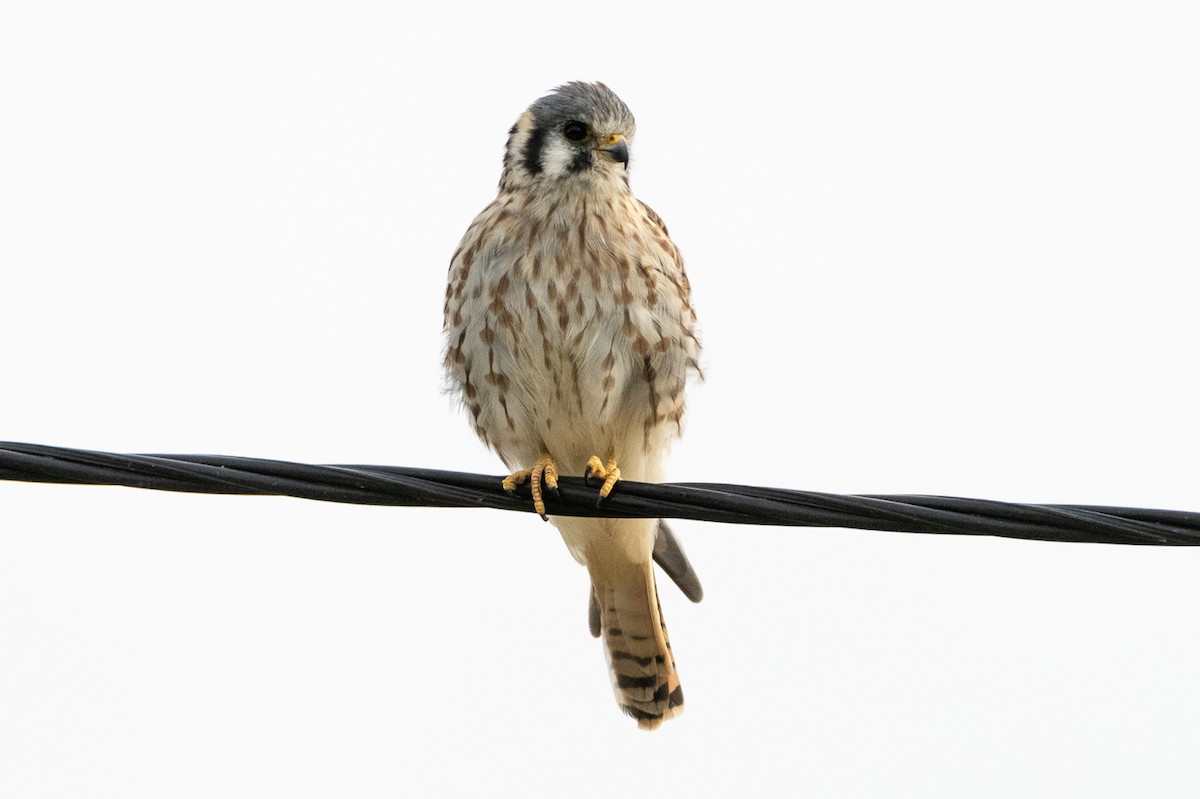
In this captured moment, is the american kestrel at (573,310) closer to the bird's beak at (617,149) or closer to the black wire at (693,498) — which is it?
the bird's beak at (617,149)

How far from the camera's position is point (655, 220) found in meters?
4.96

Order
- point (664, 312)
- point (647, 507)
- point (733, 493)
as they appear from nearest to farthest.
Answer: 1. point (733, 493)
2. point (647, 507)
3. point (664, 312)

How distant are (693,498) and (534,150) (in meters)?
2.05

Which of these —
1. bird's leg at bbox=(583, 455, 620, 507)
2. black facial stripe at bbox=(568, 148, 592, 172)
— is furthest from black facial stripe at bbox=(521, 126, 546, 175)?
bird's leg at bbox=(583, 455, 620, 507)

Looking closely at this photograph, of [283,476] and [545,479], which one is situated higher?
[545,479]

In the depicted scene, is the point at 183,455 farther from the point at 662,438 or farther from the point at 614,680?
the point at 614,680

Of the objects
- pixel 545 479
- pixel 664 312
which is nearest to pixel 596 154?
pixel 664 312

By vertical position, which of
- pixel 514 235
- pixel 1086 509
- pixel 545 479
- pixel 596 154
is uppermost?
pixel 596 154

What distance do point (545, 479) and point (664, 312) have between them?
732 millimetres

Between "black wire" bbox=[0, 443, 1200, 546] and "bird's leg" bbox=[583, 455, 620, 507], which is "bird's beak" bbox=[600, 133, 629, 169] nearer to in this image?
"bird's leg" bbox=[583, 455, 620, 507]

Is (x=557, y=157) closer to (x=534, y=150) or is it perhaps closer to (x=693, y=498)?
(x=534, y=150)

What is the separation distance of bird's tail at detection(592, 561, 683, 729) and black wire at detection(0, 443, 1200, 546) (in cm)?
206

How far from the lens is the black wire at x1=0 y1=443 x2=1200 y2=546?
9.87ft

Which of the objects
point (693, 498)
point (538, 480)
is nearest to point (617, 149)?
point (538, 480)
